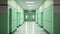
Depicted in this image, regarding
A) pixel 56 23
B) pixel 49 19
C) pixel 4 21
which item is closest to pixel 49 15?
pixel 49 19

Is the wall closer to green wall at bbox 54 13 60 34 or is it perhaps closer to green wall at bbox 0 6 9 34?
green wall at bbox 54 13 60 34

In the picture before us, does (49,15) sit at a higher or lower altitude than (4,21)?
higher

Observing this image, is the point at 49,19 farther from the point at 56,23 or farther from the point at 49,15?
the point at 56,23

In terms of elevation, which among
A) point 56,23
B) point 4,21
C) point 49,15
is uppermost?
point 49,15

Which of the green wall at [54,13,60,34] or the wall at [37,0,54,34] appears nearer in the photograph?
the green wall at [54,13,60,34]

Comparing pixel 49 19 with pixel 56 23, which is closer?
pixel 56 23

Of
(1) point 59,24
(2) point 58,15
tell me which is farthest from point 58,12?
(1) point 59,24

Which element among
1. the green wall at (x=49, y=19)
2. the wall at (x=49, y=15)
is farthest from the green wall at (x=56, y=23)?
the green wall at (x=49, y=19)

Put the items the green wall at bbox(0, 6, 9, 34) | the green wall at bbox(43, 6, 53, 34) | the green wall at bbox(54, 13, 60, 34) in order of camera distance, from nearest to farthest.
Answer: the green wall at bbox(54, 13, 60, 34), the green wall at bbox(0, 6, 9, 34), the green wall at bbox(43, 6, 53, 34)

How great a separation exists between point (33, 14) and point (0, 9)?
27664 mm

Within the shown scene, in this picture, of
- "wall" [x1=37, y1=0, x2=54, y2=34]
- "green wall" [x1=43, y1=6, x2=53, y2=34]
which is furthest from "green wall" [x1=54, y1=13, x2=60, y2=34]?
"green wall" [x1=43, y1=6, x2=53, y2=34]

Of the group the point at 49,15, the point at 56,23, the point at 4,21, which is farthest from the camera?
the point at 49,15

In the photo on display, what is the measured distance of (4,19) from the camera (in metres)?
8.37

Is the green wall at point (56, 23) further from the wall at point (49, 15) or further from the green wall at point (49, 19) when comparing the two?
the green wall at point (49, 19)
